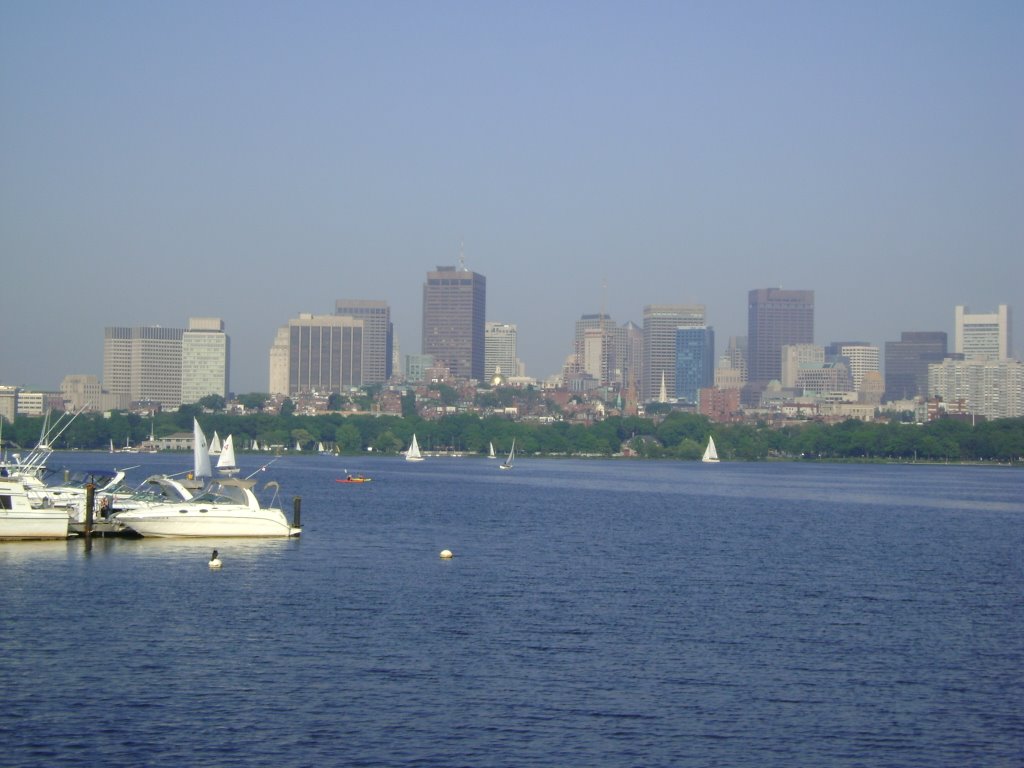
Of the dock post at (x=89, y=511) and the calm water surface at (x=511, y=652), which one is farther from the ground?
the dock post at (x=89, y=511)

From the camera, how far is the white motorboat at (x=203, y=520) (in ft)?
210

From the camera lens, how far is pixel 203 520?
64.3m

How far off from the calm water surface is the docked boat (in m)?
1.38

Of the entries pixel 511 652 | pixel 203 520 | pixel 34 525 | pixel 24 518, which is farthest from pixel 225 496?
pixel 511 652

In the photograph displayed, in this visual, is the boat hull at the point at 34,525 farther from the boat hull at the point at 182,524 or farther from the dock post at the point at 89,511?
the boat hull at the point at 182,524

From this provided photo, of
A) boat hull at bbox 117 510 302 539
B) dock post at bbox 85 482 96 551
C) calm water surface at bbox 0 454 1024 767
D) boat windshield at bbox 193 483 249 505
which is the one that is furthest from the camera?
boat windshield at bbox 193 483 249 505

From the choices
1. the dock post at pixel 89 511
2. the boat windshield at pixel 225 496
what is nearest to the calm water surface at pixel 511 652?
the dock post at pixel 89 511

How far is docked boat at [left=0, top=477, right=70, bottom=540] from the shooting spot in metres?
60.6

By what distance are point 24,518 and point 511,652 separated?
1192 inches


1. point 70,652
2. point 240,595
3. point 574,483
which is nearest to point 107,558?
point 240,595

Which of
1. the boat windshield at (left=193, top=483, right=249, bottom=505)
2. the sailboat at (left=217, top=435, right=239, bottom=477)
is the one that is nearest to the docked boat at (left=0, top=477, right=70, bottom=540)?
the boat windshield at (left=193, top=483, right=249, bottom=505)

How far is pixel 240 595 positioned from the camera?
47219 mm

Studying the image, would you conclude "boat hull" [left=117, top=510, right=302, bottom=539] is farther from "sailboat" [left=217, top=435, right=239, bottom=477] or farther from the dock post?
"sailboat" [left=217, top=435, right=239, bottom=477]

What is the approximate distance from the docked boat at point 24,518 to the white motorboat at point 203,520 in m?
2.99
